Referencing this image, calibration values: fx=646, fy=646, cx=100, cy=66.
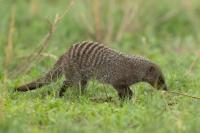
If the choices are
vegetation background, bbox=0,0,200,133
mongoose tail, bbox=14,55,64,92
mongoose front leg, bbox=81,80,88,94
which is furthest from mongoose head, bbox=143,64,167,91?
mongoose tail, bbox=14,55,64,92

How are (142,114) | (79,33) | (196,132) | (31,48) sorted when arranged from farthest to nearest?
(79,33)
(31,48)
(142,114)
(196,132)

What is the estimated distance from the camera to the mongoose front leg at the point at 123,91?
633 centimetres

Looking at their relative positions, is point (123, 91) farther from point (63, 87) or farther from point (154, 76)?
point (63, 87)

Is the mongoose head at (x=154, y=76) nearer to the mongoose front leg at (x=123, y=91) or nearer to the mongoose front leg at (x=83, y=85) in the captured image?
the mongoose front leg at (x=123, y=91)

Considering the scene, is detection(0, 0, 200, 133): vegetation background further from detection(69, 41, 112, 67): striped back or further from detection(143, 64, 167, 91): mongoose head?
detection(69, 41, 112, 67): striped back

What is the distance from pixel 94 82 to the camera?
6824 mm

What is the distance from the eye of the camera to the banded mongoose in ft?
21.2

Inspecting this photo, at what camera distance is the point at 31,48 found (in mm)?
9938

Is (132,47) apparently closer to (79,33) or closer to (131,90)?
(79,33)

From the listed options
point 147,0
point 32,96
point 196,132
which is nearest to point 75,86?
point 32,96

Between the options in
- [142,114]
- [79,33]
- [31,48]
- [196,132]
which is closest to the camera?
[196,132]

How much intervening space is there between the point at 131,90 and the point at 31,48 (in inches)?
145

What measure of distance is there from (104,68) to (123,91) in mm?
328

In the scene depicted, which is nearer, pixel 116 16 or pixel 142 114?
pixel 142 114
